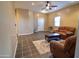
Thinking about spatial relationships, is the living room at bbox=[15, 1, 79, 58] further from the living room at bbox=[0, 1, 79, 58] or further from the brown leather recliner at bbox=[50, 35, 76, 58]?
the brown leather recliner at bbox=[50, 35, 76, 58]

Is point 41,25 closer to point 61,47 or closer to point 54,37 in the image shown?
point 54,37

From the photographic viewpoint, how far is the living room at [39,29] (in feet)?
7.19

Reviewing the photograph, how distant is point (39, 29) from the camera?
11477 millimetres

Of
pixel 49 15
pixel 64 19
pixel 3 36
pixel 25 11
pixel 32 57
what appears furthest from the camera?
pixel 49 15

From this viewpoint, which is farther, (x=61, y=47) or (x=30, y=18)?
(x=30, y=18)

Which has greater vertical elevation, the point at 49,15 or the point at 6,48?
the point at 49,15

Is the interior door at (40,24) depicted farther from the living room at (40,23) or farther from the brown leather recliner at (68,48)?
the brown leather recliner at (68,48)

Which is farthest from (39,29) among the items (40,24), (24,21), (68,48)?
(68,48)

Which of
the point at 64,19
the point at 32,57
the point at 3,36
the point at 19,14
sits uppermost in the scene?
the point at 19,14

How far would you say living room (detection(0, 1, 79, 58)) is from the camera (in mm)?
2191

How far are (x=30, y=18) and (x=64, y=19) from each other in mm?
3467

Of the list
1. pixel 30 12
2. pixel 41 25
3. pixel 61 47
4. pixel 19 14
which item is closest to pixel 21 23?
pixel 19 14

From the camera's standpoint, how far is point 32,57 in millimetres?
3176

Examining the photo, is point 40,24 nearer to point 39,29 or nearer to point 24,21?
point 39,29
